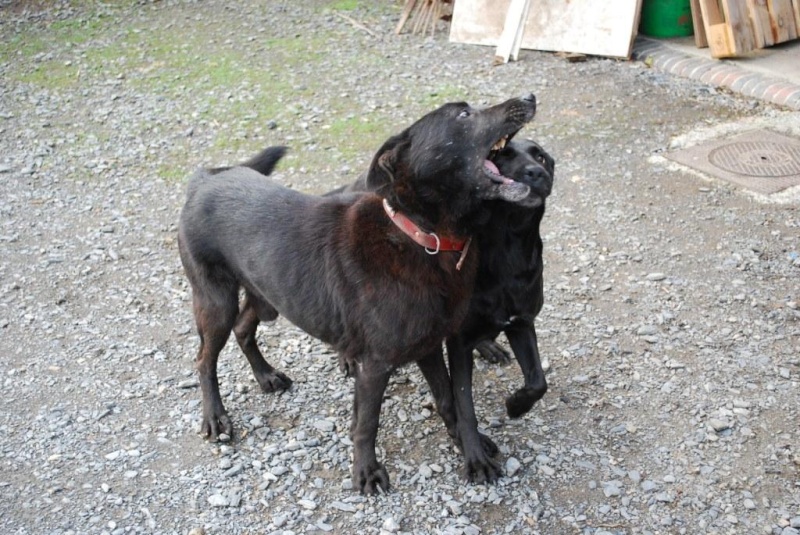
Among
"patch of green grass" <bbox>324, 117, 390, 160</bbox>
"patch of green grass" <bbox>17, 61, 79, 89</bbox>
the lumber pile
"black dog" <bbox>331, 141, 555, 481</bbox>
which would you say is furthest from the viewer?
the lumber pile

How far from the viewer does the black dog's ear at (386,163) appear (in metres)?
3.53

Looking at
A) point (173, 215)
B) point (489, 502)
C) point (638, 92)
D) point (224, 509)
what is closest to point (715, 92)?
point (638, 92)

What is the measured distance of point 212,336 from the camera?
4.21 metres

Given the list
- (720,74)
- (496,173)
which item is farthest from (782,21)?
(496,173)

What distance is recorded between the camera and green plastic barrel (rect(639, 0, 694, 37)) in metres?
8.53

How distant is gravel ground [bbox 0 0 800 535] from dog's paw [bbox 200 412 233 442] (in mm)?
46

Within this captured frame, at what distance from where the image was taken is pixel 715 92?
7.60 meters

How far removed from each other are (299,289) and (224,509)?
3.23ft

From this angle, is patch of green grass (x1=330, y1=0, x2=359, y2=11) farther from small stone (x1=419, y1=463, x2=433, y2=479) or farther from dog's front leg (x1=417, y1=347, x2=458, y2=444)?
small stone (x1=419, y1=463, x2=433, y2=479)

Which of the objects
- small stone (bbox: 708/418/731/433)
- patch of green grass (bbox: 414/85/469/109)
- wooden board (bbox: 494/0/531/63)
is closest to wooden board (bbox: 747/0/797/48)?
wooden board (bbox: 494/0/531/63)

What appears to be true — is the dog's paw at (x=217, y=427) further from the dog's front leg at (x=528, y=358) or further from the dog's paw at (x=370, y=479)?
the dog's front leg at (x=528, y=358)

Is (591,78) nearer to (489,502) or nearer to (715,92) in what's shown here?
(715,92)

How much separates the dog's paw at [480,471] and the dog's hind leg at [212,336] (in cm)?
116

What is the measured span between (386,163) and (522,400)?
1.28 meters
